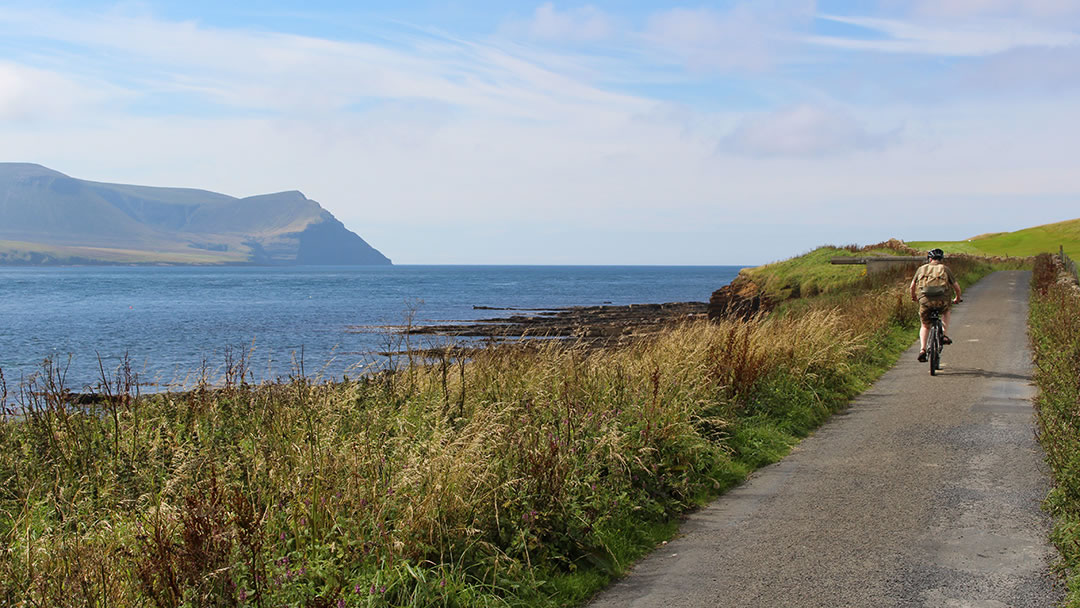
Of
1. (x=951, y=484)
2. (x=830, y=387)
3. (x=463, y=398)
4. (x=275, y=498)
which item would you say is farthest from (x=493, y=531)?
(x=830, y=387)

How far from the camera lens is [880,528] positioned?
6.09m

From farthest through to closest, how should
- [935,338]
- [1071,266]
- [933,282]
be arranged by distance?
[1071,266], [933,282], [935,338]

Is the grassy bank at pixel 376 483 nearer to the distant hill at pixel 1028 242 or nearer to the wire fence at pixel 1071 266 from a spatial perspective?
the wire fence at pixel 1071 266

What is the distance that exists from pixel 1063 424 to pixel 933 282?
20.8 ft

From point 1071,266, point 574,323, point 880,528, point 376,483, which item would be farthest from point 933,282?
point 574,323

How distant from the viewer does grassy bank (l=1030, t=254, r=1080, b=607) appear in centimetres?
548

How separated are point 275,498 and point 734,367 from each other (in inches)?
253

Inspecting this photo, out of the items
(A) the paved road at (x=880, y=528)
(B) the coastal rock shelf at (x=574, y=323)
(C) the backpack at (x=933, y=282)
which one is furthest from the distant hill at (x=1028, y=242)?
(A) the paved road at (x=880, y=528)

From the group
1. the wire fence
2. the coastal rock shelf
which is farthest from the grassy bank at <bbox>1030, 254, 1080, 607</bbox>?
the coastal rock shelf

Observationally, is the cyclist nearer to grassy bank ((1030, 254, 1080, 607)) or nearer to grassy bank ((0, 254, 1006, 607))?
grassy bank ((1030, 254, 1080, 607))

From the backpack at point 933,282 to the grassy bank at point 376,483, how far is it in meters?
5.59

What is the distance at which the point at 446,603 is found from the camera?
14.9 feet

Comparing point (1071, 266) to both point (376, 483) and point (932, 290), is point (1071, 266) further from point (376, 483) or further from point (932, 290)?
point (376, 483)

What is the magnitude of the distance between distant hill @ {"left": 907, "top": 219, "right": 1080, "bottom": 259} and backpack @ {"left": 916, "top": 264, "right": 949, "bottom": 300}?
63.8 metres
